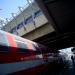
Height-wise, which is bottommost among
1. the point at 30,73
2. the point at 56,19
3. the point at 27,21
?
the point at 30,73

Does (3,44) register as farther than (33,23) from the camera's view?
No

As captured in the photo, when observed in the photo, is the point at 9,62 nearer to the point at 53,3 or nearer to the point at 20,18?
the point at 53,3

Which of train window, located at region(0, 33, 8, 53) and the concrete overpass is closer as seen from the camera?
train window, located at region(0, 33, 8, 53)

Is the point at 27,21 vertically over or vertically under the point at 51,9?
over

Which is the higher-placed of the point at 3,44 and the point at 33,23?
the point at 33,23

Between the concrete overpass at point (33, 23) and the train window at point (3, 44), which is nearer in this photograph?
the train window at point (3, 44)

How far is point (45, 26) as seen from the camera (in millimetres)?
23922

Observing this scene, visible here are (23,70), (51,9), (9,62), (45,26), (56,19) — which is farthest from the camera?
(45,26)

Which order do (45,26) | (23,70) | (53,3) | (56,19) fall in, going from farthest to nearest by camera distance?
1. (45,26)
2. (56,19)
3. (53,3)
4. (23,70)

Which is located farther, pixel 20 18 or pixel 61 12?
pixel 20 18

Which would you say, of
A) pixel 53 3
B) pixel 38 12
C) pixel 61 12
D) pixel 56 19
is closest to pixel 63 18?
pixel 56 19

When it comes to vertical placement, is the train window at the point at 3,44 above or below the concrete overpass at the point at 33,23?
below

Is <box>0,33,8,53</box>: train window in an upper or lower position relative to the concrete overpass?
lower

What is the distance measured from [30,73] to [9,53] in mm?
2628
